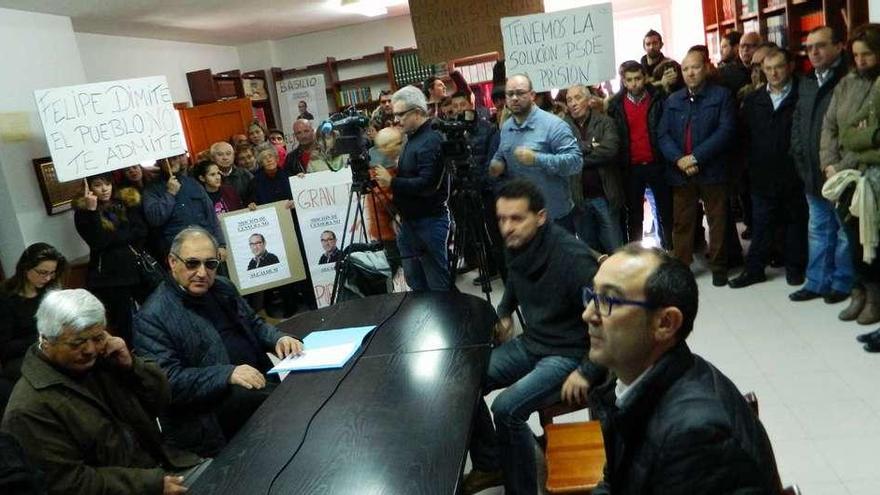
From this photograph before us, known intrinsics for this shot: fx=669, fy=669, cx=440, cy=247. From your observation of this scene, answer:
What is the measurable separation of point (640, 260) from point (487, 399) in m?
1.95

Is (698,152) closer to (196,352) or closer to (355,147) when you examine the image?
(355,147)

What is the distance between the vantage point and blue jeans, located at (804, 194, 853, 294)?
3486 mm

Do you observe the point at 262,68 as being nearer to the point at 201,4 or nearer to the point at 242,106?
the point at 242,106

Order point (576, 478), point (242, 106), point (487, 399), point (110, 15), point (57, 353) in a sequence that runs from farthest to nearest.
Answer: point (242, 106) → point (110, 15) → point (487, 399) → point (576, 478) → point (57, 353)

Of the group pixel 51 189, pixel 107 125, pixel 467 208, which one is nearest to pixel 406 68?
pixel 51 189

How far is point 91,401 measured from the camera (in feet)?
6.05

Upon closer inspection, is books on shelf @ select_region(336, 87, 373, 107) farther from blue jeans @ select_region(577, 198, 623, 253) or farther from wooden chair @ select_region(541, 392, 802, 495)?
wooden chair @ select_region(541, 392, 802, 495)

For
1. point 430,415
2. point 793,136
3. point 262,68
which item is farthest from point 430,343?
point 262,68

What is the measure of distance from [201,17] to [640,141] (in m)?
4.15

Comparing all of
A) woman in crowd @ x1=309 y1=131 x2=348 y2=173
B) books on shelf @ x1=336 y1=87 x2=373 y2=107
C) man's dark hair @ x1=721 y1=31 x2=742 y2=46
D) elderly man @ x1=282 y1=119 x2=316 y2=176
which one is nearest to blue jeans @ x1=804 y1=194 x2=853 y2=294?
man's dark hair @ x1=721 y1=31 x2=742 y2=46

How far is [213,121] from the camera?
22.3 ft

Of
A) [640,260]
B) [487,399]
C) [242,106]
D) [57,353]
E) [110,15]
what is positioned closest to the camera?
[640,260]

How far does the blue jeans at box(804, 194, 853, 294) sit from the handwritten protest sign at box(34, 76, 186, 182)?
370 cm

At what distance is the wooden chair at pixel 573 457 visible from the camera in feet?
6.46
